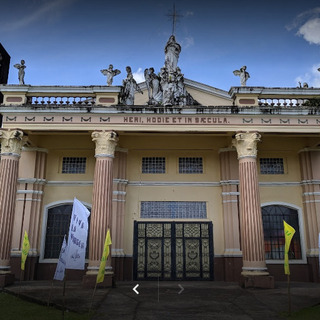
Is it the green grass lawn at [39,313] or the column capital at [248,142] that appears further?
the column capital at [248,142]

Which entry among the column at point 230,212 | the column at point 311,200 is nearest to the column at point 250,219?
the column at point 230,212

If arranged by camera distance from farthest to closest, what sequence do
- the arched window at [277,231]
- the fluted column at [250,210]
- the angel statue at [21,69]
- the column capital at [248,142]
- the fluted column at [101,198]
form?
the arched window at [277,231], the angel statue at [21,69], the column capital at [248,142], the fluted column at [250,210], the fluted column at [101,198]

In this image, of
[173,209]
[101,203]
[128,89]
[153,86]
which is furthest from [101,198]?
[153,86]

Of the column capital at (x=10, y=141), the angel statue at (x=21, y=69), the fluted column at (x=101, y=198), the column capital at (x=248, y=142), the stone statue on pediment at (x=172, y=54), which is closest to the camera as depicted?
the fluted column at (x=101, y=198)

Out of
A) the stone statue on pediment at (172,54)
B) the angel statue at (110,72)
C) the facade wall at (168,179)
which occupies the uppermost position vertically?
the stone statue on pediment at (172,54)

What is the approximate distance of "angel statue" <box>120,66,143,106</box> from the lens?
14750 mm

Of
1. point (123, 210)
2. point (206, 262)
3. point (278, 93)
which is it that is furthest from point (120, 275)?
point (278, 93)

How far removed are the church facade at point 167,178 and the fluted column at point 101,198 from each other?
0.04 m

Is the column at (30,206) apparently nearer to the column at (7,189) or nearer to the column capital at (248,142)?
the column at (7,189)

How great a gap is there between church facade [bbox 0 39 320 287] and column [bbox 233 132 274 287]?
0.13 feet

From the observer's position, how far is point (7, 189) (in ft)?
43.8

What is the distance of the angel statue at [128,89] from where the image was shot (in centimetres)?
1475

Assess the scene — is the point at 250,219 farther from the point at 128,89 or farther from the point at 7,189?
the point at 7,189

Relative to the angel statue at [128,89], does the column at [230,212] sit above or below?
below
